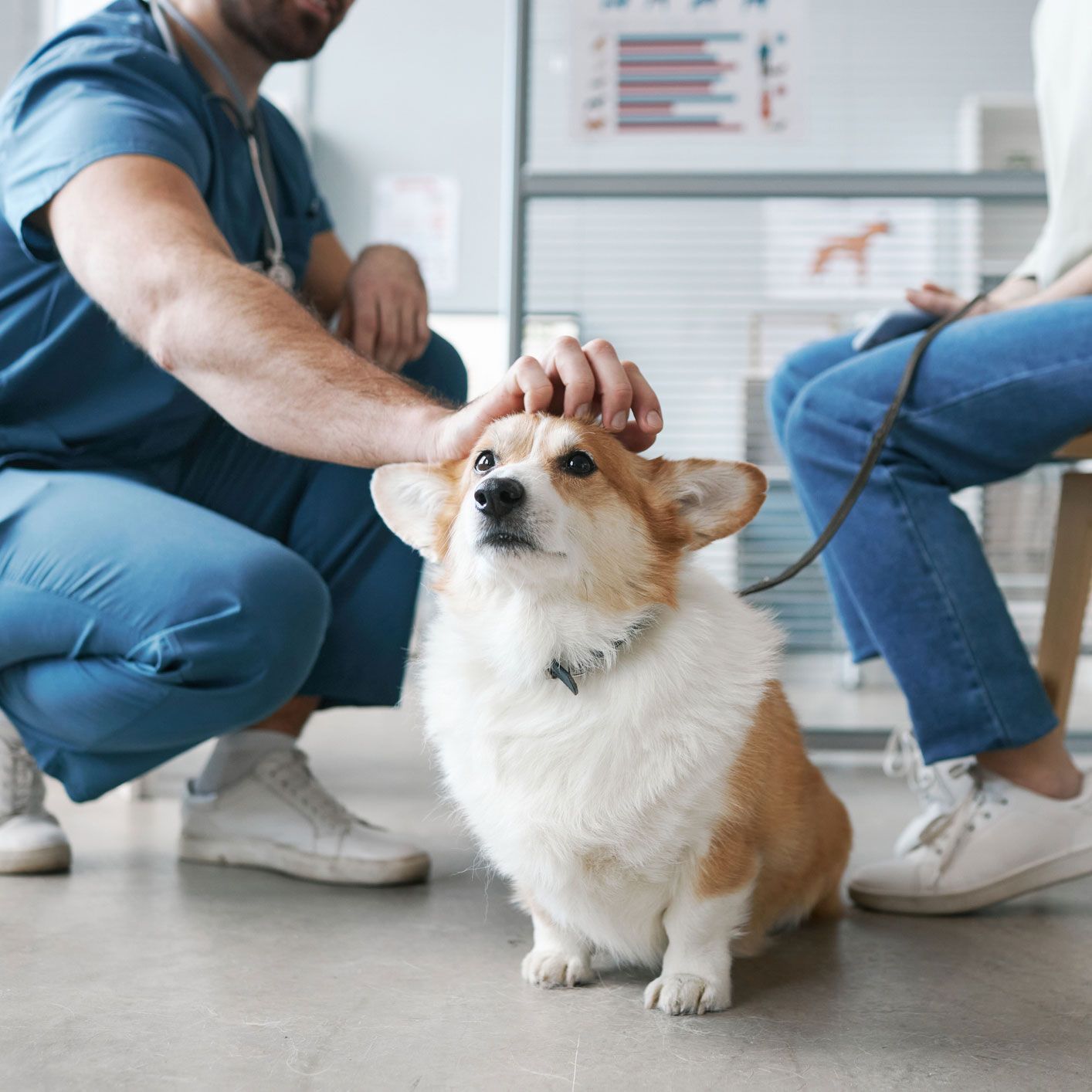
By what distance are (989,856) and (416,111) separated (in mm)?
6022

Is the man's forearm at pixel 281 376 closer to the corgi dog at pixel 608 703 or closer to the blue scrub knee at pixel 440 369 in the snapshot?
the corgi dog at pixel 608 703

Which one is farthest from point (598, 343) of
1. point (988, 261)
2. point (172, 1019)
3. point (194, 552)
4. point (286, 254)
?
point (988, 261)

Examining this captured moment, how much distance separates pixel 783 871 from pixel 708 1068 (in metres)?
0.31

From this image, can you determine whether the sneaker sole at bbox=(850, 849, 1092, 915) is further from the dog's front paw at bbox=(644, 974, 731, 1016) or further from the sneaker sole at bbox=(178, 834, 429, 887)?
the sneaker sole at bbox=(178, 834, 429, 887)

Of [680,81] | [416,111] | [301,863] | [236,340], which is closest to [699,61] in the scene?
[680,81]

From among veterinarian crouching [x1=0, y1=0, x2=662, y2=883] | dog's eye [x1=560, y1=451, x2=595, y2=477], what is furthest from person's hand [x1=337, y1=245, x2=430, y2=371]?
dog's eye [x1=560, y1=451, x2=595, y2=477]

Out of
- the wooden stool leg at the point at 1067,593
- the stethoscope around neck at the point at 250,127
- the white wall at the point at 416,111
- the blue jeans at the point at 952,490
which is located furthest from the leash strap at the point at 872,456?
the white wall at the point at 416,111

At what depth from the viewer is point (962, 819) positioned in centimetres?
135

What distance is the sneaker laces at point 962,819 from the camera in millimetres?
1338

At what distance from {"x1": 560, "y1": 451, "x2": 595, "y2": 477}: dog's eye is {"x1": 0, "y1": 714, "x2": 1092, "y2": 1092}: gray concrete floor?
1.65ft

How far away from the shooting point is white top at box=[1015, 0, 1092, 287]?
4.54 ft

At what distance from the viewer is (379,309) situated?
1679 millimetres

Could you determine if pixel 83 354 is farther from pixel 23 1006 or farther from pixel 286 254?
pixel 23 1006

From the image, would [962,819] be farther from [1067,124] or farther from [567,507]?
[1067,124]
